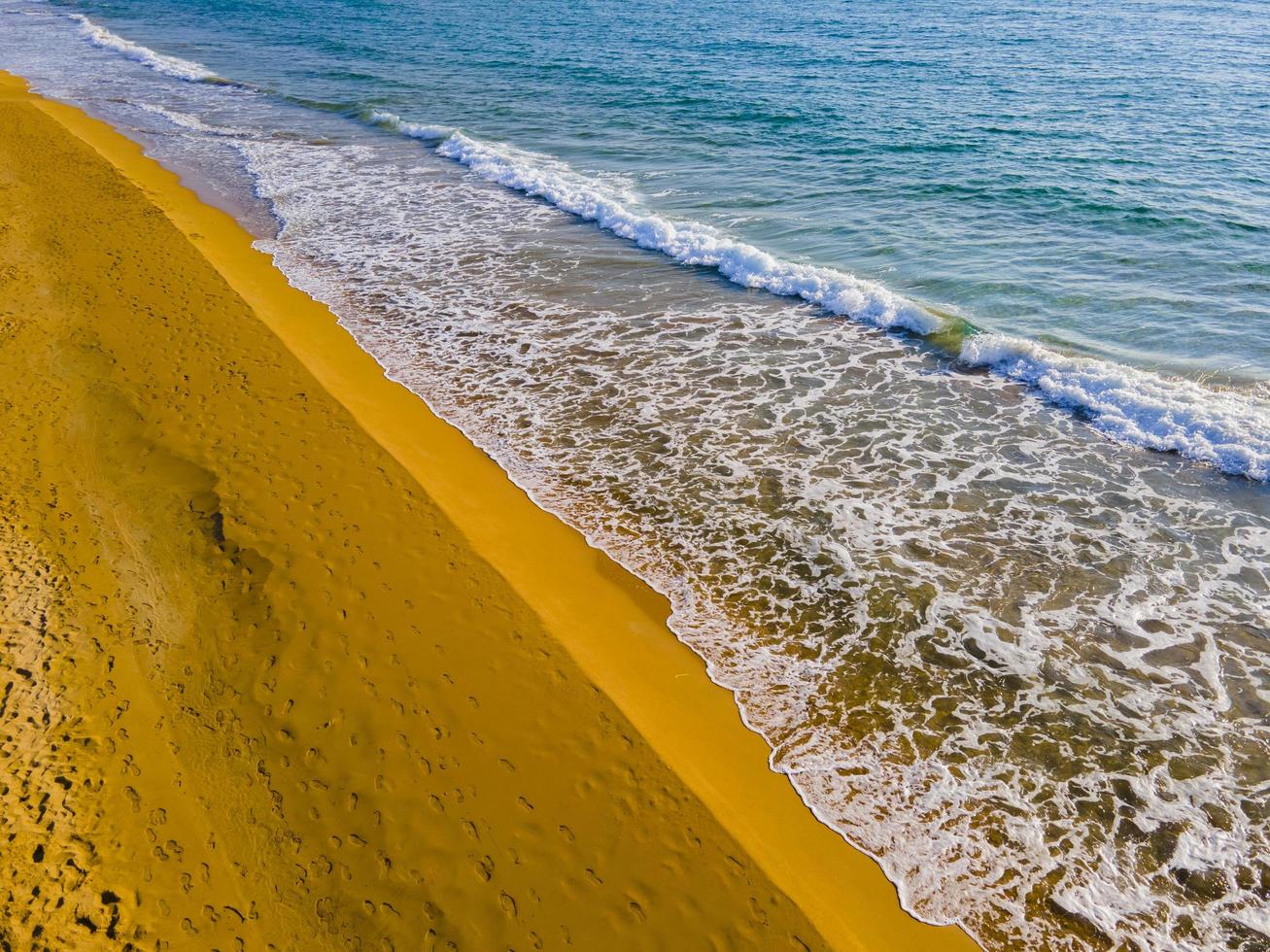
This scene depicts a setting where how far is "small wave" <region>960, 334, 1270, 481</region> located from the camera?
388 inches

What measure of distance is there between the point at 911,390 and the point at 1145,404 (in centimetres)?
308

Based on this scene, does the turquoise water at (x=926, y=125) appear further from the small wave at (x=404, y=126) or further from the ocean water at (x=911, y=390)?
the small wave at (x=404, y=126)

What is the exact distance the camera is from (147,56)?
3622 centimetres

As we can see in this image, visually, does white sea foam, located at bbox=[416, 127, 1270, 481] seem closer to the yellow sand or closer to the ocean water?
the ocean water

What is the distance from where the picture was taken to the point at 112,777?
5.63 m

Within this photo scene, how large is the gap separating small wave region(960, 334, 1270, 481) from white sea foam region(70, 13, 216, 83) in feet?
115

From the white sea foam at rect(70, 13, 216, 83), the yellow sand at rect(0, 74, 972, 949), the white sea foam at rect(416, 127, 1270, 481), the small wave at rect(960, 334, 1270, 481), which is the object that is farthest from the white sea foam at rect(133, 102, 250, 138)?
the small wave at rect(960, 334, 1270, 481)

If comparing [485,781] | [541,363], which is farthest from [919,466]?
[485,781]

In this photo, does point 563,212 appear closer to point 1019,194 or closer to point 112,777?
point 1019,194

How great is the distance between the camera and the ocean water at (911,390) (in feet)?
20.1

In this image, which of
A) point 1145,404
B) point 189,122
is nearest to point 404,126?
point 189,122

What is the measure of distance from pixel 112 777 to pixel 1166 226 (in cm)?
1970

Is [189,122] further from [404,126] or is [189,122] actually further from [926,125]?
[926,125]

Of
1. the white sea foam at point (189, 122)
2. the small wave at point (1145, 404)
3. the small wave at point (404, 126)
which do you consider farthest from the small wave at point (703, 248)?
the white sea foam at point (189, 122)
